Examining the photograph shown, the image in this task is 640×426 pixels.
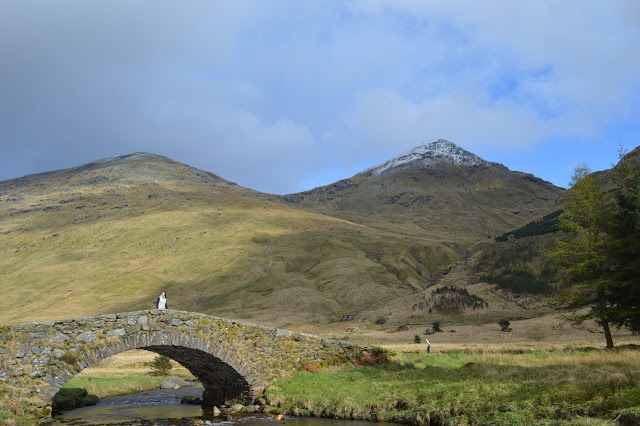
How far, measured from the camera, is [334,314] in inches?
3531

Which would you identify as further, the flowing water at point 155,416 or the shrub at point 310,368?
the shrub at point 310,368

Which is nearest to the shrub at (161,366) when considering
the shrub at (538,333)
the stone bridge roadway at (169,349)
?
the stone bridge roadway at (169,349)

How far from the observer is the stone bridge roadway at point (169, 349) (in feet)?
57.8

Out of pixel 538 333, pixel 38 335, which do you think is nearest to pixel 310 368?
pixel 38 335

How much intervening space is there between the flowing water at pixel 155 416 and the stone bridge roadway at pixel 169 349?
7.08 feet

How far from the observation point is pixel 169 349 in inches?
858

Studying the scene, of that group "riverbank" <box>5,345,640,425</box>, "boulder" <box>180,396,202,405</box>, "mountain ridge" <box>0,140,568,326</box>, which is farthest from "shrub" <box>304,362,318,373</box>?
"mountain ridge" <box>0,140,568,326</box>

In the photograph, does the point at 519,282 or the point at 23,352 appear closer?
the point at 23,352

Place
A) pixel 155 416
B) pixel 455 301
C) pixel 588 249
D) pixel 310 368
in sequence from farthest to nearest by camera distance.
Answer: pixel 455 301, pixel 588 249, pixel 310 368, pixel 155 416

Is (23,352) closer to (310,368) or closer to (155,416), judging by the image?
(155,416)

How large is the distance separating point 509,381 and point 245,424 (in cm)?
1042

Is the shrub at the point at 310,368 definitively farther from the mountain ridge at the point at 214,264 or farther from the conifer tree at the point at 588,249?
the mountain ridge at the point at 214,264

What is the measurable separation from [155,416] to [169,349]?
3.18 meters

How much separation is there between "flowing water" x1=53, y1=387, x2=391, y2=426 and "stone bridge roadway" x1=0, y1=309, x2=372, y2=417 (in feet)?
7.08
